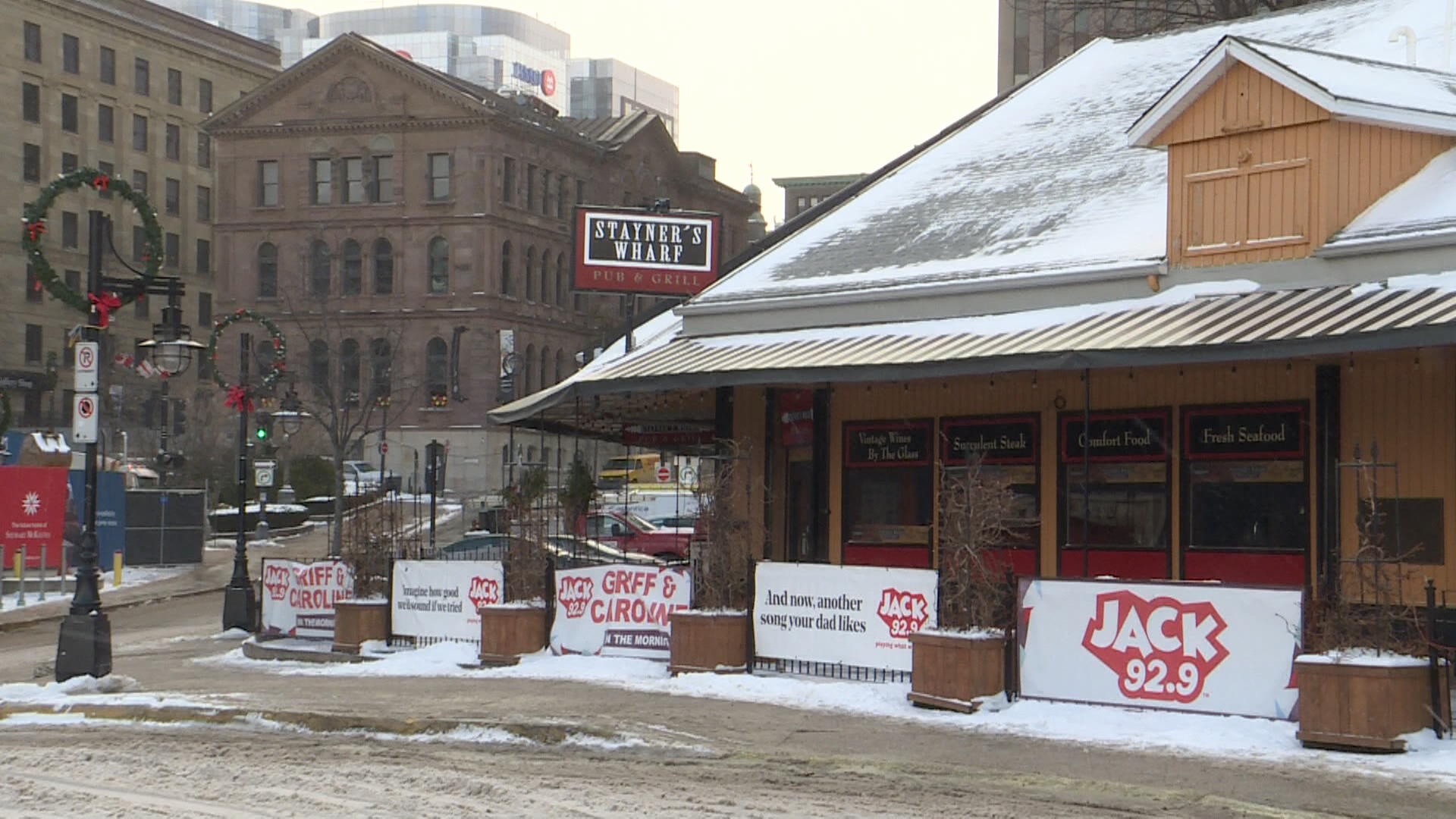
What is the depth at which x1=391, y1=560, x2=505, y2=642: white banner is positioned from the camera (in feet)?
67.2

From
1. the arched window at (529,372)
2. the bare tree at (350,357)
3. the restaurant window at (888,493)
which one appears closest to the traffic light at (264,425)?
the restaurant window at (888,493)

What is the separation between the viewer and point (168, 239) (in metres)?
99.1

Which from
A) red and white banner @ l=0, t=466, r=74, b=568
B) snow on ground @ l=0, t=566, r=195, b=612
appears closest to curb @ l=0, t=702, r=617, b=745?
snow on ground @ l=0, t=566, r=195, b=612

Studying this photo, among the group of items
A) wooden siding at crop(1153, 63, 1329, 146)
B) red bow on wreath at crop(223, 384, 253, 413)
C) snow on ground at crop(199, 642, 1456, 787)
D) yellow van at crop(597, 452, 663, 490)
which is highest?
wooden siding at crop(1153, 63, 1329, 146)

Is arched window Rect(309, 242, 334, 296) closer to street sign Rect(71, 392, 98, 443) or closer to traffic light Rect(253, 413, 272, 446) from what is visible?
traffic light Rect(253, 413, 272, 446)

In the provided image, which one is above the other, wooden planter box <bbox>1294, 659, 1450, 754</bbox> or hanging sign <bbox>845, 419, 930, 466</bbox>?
hanging sign <bbox>845, 419, 930, 466</bbox>

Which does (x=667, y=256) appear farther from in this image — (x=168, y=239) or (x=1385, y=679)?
(x=168, y=239)

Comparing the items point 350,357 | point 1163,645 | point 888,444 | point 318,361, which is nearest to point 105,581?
point 888,444

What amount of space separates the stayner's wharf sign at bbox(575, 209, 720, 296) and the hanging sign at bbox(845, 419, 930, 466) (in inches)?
277

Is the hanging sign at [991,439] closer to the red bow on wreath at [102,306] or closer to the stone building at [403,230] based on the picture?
the red bow on wreath at [102,306]

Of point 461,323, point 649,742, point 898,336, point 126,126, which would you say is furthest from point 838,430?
point 126,126

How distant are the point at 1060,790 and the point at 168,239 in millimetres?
95018

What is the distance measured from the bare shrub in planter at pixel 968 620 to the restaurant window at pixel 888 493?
265 inches

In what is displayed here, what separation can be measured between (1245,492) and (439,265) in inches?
2402
